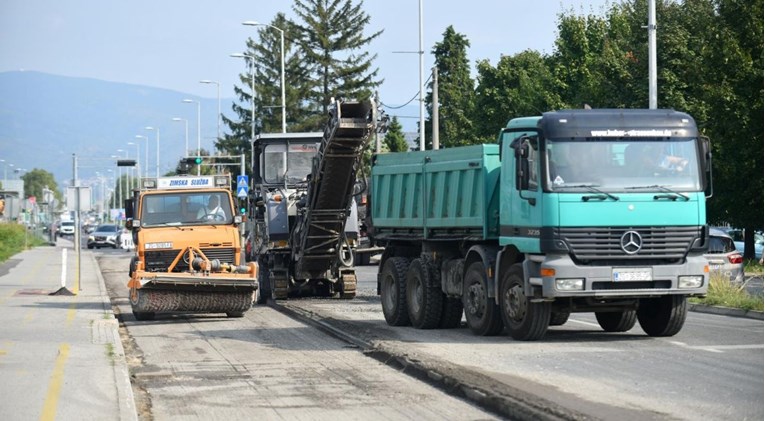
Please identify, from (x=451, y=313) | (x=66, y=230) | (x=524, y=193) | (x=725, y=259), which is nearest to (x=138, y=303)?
(x=451, y=313)

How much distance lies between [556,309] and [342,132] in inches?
271

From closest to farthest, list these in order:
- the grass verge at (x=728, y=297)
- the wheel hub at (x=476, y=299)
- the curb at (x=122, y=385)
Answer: the curb at (x=122, y=385) → the wheel hub at (x=476, y=299) → the grass verge at (x=728, y=297)

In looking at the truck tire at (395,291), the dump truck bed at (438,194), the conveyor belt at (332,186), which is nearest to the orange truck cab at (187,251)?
the conveyor belt at (332,186)

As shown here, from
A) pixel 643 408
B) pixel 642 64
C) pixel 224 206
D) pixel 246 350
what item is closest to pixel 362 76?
pixel 642 64

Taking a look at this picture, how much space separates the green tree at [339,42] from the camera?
287ft

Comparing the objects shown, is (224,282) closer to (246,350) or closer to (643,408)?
(246,350)

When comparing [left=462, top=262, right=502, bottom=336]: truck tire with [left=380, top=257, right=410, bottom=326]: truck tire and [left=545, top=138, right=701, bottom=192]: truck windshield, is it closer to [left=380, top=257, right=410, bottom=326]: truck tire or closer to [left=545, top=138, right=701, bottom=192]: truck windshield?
[left=380, top=257, right=410, bottom=326]: truck tire

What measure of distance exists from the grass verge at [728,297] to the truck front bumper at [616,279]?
5.55 metres

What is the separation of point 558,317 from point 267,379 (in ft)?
19.4

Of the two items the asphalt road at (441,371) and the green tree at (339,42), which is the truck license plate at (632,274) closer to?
the asphalt road at (441,371)

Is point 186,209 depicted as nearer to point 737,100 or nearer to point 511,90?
point 737,100

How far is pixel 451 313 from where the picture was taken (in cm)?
2014

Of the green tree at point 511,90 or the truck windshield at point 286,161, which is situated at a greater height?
the green tree at point 511,90

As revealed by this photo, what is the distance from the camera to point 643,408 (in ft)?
37.1
